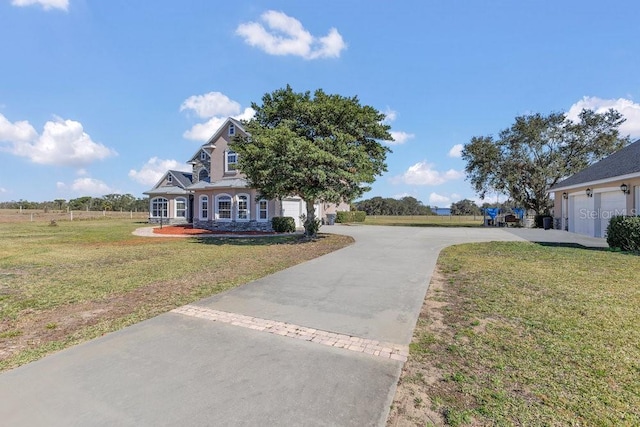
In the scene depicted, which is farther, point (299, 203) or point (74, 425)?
point (299, 203)

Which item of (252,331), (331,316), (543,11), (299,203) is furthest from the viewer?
(299,203)

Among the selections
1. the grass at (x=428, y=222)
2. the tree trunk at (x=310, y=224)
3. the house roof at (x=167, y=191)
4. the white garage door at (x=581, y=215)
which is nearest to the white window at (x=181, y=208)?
the house roof at (x=167, y=191)

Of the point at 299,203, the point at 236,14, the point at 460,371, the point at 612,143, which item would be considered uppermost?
the point at 236,14

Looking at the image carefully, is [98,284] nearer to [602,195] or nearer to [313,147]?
[313,147]

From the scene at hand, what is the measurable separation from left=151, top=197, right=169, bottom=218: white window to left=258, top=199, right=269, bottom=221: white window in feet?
41.3

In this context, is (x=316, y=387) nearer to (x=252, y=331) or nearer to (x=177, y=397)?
(x=177, y=397)

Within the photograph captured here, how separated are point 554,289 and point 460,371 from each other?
4347 mm

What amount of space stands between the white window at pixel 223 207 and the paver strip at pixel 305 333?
17.7 m

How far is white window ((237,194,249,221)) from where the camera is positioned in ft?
70.4

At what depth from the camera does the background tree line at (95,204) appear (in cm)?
6231

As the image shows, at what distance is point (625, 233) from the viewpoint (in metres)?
11.0

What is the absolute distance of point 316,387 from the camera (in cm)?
282

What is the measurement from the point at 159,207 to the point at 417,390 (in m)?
31.0

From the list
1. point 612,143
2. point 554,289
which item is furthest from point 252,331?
point 612,143
